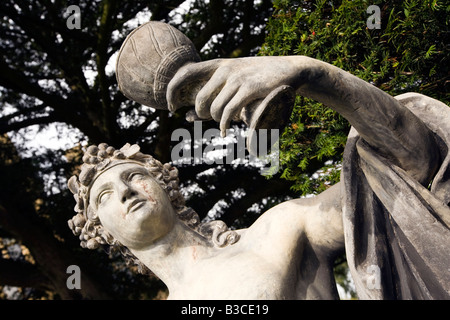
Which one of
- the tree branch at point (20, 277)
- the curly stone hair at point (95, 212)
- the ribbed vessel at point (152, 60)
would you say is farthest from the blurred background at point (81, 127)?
the ribbed vessel at point (152, 60)

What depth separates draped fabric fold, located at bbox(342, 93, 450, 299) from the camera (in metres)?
1.98

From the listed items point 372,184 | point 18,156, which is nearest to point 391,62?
point 372,184

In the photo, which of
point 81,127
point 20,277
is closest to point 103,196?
point 81,127

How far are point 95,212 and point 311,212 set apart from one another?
39.4 inches

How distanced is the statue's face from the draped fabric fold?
825mm

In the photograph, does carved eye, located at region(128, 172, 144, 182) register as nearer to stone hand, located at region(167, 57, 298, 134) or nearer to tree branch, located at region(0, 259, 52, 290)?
stone hand, located at region(167, 57, 298, 134)

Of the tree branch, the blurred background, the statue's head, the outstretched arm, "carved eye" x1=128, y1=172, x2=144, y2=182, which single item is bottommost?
the tree branch

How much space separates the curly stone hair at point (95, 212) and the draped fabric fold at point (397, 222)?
0.66 meters

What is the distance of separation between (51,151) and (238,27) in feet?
9.59

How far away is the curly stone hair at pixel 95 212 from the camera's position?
2680 mm

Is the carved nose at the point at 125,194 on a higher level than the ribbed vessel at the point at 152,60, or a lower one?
lower

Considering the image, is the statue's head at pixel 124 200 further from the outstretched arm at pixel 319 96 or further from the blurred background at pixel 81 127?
the blurred background at pixel 81 127

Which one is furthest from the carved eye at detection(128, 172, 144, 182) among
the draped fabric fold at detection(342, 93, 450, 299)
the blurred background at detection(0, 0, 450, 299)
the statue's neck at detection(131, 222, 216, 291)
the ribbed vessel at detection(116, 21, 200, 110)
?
the blurred background at detection(0, 0, 450, 299)

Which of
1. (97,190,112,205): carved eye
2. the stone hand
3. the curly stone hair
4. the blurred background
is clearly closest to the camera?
the stone hand
